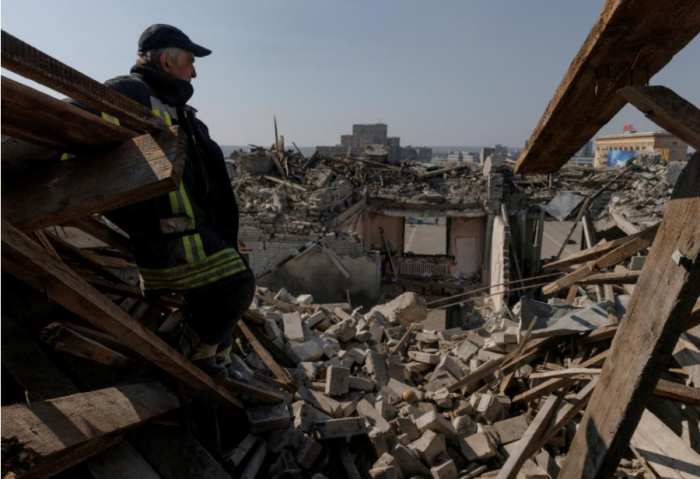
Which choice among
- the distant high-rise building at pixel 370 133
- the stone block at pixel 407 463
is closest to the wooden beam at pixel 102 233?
the stone block at pixel 407 463

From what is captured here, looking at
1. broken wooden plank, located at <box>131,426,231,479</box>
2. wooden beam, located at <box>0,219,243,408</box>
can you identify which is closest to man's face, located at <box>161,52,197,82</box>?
wooden beam, located at <box>0,219,243,408</box>

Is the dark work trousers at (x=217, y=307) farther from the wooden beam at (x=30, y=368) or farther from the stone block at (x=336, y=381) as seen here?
the stone block at (x=336, y=381)

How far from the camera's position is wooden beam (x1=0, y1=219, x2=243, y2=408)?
4.12 feet

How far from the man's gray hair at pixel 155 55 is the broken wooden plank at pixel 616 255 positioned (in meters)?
2.29

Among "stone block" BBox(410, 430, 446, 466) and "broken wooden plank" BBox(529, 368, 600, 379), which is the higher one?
"broken wooden plank" BBox(529, 368, 600, 379)

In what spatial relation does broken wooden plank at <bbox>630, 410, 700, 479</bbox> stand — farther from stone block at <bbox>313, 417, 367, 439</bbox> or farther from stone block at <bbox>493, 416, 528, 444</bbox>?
stone block at <bbox>313, 417, 367, 439</bbox>

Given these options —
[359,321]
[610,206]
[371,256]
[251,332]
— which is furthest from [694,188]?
[610,206]

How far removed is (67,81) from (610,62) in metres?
1.70

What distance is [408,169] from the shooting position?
51.6 feet

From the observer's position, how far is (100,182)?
1.31m

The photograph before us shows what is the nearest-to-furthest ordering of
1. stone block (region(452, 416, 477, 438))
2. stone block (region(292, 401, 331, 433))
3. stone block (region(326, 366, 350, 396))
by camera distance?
stone block (region(292, 401, 331, 433)) → stone block (region(452, 416, 477, 438)) → stone block (region(326, 366, 350, 396))

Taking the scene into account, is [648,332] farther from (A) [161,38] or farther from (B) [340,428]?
(A) [161,38]

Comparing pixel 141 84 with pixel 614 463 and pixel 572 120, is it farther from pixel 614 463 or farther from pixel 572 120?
pixel 614 463

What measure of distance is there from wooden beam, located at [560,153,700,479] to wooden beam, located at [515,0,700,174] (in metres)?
0.39
